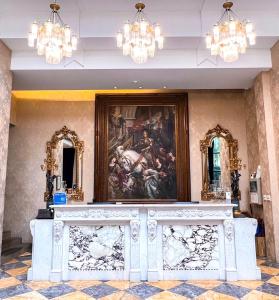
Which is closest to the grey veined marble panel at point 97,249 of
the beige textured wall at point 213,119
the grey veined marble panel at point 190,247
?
the grey veined marble panel at point 190,247

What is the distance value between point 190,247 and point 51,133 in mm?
4835

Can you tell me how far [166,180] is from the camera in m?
6.91

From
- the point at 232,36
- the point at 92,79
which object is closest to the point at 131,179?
the point at 92,79

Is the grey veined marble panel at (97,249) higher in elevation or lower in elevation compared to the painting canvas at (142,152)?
lower

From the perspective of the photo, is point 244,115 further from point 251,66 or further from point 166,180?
point 166,180

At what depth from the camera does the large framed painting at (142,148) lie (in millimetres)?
6879

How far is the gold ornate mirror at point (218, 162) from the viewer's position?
6879mm

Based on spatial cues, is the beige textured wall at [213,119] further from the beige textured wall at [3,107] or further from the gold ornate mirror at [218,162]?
the beige textured wall at [3,107]

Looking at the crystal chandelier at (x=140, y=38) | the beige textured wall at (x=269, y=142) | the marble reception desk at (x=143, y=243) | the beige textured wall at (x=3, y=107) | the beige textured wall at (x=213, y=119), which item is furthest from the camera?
the beige textured wall at (x=213, y=119)

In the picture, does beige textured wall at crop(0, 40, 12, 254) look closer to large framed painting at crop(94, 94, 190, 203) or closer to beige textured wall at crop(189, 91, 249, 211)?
large framed painting at crop(94, 94, 190, 203)

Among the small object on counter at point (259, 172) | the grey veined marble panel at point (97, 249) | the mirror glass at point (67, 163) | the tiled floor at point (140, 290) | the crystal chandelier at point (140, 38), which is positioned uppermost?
the crystal chandelier at point (140, 38)

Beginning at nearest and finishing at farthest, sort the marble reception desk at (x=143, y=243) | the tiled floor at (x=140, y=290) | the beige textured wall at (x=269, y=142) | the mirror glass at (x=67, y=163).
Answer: the tiled floor at (x=140, y=290) → the marble reception desk at (x=143, y=243) → the beige textured wall at (x=269, y=142) → the mirror glass at (x=67, y=163)

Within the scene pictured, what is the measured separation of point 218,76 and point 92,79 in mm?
2619

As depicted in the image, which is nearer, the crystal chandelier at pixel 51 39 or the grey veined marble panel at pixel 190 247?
the crystal chandelier at pixel 51 39
